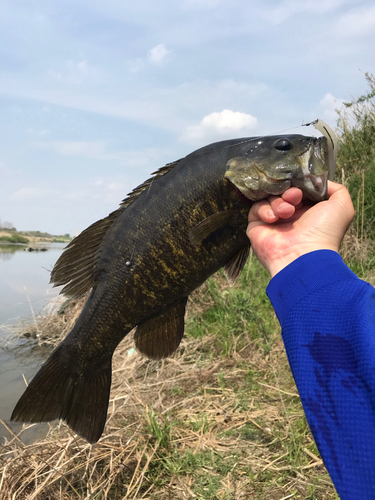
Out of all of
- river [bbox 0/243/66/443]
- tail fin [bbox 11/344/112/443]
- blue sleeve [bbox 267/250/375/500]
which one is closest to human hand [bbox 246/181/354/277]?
blue sleeve [bbox 267/250/375/500]

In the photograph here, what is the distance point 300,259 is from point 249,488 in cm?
215

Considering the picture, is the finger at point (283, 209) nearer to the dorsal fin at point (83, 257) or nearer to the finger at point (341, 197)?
the finger at point (341, 197)

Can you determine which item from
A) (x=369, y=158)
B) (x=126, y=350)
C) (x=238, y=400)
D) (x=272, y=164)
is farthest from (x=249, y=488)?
(x=369, y=158)

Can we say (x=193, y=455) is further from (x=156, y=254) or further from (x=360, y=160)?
(x=360, y=160)

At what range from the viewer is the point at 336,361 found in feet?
3.57

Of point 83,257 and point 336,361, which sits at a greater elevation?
point 83,257

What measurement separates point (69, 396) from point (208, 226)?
141cm

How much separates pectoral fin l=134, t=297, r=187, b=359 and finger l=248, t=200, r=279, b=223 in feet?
2.30

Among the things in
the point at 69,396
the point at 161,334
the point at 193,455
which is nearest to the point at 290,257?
the point at 161,334

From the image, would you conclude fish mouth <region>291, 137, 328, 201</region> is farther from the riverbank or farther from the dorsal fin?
the riverbank

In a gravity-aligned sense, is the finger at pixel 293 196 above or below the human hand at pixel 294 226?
above

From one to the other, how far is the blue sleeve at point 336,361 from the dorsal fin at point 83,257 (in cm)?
117

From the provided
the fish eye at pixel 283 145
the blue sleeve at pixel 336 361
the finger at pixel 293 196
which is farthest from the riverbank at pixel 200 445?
the fish eye at pixel 283 145

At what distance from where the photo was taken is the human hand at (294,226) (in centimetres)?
164
